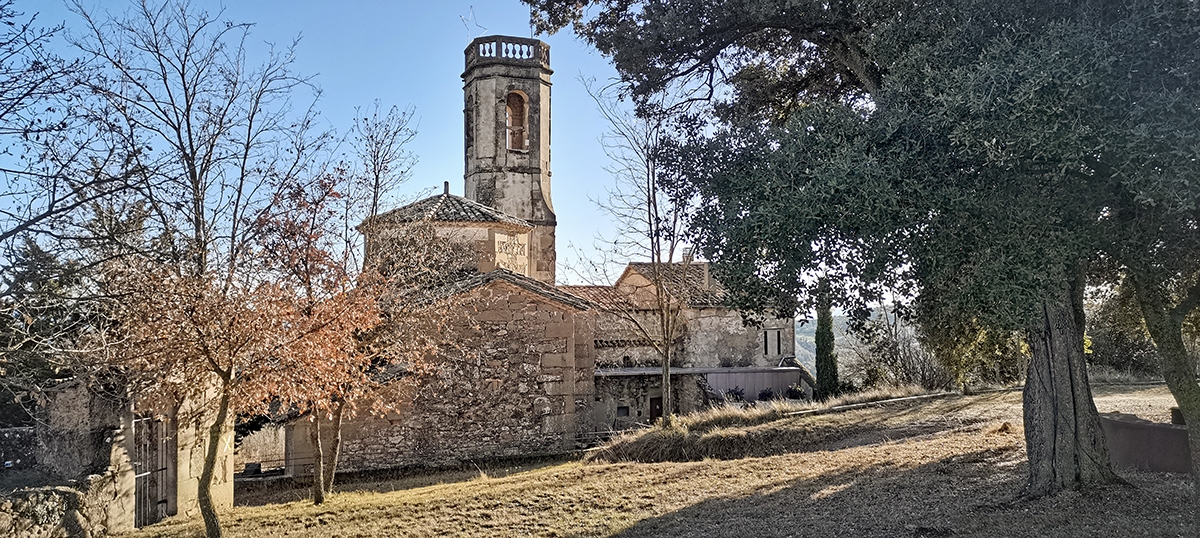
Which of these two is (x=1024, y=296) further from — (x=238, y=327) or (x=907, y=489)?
(x=238, y=327)

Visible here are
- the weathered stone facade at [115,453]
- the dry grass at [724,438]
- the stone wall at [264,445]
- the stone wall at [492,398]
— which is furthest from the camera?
the stone wall at [264,445]

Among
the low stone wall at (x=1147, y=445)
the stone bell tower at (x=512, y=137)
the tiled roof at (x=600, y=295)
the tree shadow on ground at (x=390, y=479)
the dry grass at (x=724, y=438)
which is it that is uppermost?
the stone bell tower at (x=512, y=137)

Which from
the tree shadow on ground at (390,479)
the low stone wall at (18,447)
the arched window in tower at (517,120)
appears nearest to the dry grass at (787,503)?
the tree shadow on ground at (390,479)

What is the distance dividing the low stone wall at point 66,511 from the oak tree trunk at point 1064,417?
1009cm

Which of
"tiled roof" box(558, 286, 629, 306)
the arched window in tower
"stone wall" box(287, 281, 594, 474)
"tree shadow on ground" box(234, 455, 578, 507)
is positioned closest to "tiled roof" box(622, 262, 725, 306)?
"tiled roof" box(558, 286, 629, 306)

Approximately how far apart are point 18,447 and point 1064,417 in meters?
12.9

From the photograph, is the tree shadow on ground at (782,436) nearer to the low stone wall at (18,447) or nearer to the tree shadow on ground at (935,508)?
the tree shadow on ground at (935,508)

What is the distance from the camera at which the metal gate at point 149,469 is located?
9844mm

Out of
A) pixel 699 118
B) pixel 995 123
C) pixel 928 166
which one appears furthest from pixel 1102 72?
pixel 699 118

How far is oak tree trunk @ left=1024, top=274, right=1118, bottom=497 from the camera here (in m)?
7.42

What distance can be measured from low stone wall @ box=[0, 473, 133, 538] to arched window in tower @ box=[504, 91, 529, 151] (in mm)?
18900

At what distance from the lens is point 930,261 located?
20.4 feet

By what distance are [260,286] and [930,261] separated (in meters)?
6.95

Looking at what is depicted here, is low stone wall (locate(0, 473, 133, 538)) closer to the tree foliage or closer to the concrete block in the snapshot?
the tree foliage
